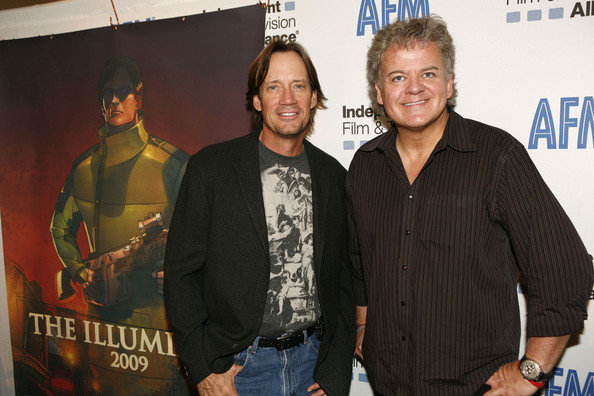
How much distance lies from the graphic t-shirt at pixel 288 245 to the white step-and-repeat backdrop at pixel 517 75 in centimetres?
52

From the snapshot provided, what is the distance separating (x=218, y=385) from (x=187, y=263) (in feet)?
1.66

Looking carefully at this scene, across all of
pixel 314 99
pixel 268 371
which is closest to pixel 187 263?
pixel 268 371

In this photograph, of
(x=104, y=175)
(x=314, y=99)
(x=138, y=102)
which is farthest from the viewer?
(x=104, y=175)

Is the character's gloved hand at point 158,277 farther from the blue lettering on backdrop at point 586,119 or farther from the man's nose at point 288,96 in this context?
the blue lettering on backdrop at point 586,119

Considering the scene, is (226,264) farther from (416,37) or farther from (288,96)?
(416,37)

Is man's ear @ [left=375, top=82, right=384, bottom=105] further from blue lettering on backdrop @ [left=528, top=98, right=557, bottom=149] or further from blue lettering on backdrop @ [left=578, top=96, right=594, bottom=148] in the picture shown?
blue lettering on backdrop @ [left=578, top=96, right=594, bottom=148]

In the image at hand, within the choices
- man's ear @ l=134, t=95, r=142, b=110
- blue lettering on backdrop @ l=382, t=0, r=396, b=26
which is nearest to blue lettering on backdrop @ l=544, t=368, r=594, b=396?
blue lettering on backdrop @ l=382, t=0, r=396, b=26

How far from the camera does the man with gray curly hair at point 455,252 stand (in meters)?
1.32

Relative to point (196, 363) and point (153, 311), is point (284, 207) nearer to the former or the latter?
point (196, 363)

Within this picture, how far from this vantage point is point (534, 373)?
1.34 metres

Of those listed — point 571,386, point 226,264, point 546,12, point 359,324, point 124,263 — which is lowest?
point 571,386

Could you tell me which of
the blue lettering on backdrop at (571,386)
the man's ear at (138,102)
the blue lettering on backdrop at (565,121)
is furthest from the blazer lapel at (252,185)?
the blue lettering on backdrop at (571,386)

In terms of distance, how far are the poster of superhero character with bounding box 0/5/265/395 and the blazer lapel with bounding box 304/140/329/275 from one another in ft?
2.29

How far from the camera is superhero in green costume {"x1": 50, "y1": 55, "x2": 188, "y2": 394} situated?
2.53 meters
